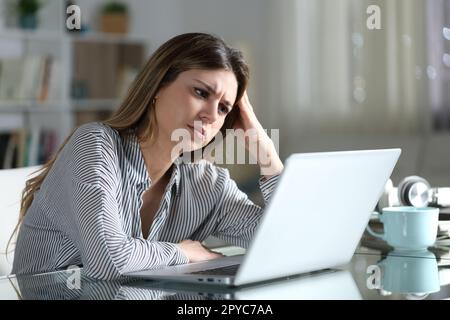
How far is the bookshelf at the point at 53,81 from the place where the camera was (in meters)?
4.36

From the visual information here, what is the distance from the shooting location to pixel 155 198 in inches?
62.4

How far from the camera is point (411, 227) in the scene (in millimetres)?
1466

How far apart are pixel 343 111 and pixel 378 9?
0.59 metres

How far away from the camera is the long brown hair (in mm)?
1512

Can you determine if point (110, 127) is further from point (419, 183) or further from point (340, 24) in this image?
point (340, 24)

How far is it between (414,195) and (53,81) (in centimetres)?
325

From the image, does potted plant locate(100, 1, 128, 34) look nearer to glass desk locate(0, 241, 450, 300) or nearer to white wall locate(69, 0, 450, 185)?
Result: white wall locate(69, 0, 450, 185)

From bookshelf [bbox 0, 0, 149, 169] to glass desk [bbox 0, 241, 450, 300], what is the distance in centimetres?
315

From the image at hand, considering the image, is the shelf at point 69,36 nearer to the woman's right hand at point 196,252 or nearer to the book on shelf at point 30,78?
the book on shelf at point 30,78

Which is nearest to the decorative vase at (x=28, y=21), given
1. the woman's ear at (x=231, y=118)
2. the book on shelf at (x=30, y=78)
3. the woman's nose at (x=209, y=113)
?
the book on shelf at (x=30, y=78)

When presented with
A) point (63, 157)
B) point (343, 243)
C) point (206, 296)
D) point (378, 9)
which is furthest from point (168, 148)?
point (378, 9)

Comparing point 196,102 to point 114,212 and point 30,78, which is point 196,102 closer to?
point 114,212
